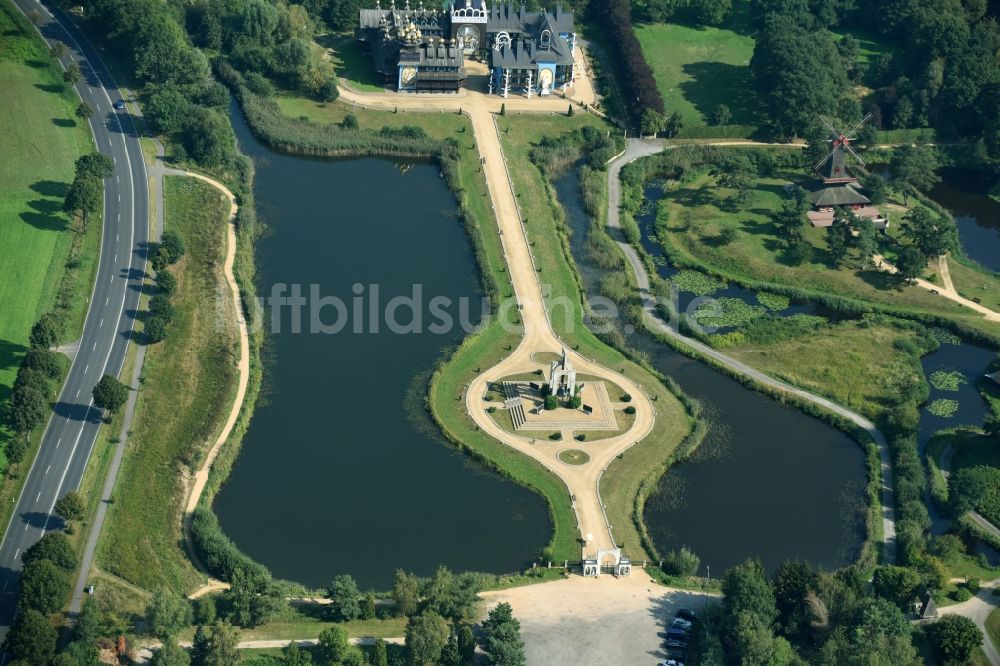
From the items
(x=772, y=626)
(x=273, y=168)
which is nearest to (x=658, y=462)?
(x=772, y=626)

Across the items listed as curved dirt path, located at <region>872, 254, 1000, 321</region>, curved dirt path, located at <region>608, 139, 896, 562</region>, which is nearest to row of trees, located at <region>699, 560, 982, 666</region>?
curved dirt path, located at <region>608, 139, 896, 562</region>

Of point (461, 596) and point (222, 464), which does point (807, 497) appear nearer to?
point (461, 596)

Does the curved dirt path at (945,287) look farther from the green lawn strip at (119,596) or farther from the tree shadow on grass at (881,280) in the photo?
the green lawn strip at (119,596)

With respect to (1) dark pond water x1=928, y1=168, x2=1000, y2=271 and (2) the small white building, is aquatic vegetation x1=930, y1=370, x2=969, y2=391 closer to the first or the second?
(1) dark pond water x1=928, y1=168, x2=1000, y2=271

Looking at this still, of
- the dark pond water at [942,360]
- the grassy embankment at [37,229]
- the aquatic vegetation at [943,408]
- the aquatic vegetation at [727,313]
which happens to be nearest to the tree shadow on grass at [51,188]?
Answer: the grassy embankment at [37,229]

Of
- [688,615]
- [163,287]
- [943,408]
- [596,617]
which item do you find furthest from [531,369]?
[943,408]

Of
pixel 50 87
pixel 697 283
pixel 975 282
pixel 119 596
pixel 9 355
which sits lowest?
pixel 119 596

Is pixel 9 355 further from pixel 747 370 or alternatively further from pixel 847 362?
pixel 847 362
